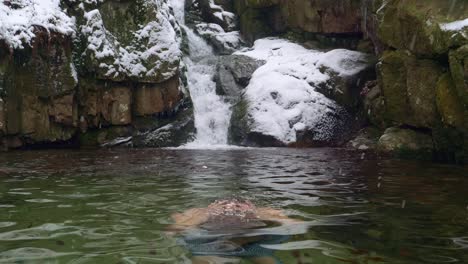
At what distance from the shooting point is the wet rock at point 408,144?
11352mm

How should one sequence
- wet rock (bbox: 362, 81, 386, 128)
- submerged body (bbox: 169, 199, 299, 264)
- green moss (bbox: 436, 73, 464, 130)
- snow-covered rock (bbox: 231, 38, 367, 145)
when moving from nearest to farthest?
submerged body (bbox: 169, 199, 299, 264), green moss (bbox: 436, 73, 464, 130), wet rock (bbox: 362, 81, 386, 128), snow-covered rock (bbox: 231, 38, 367, 145)

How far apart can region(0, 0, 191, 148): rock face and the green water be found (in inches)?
204

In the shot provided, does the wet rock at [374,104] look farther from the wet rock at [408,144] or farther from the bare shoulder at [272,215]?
the bare shoulder at [272,215]

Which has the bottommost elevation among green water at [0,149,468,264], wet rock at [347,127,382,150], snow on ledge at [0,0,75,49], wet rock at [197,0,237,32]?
green water at [0,149,468,264]

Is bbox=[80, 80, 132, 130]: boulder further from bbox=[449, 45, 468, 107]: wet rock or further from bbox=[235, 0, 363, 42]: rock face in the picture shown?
bbox=[449, 45, 468, 107]: wet rock

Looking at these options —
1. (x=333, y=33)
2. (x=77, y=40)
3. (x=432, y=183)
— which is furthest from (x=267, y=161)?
(x=333, y=33)

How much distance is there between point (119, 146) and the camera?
15.7m

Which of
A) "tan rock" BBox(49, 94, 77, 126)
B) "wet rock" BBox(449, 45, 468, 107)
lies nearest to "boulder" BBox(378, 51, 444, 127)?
"wet rock" BBox(449, 45, 468, 107)

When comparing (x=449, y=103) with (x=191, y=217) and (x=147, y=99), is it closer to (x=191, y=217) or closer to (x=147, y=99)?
(x=191, y=217)

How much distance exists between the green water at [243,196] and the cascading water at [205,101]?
24.8 ft

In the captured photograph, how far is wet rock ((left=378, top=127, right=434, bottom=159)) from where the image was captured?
11.4 metres

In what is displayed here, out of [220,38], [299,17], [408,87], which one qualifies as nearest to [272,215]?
[408,87]

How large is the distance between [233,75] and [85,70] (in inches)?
241

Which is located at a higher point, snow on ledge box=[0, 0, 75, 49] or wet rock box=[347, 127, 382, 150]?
snow on ledge box=[0, 0, 75, 49]
